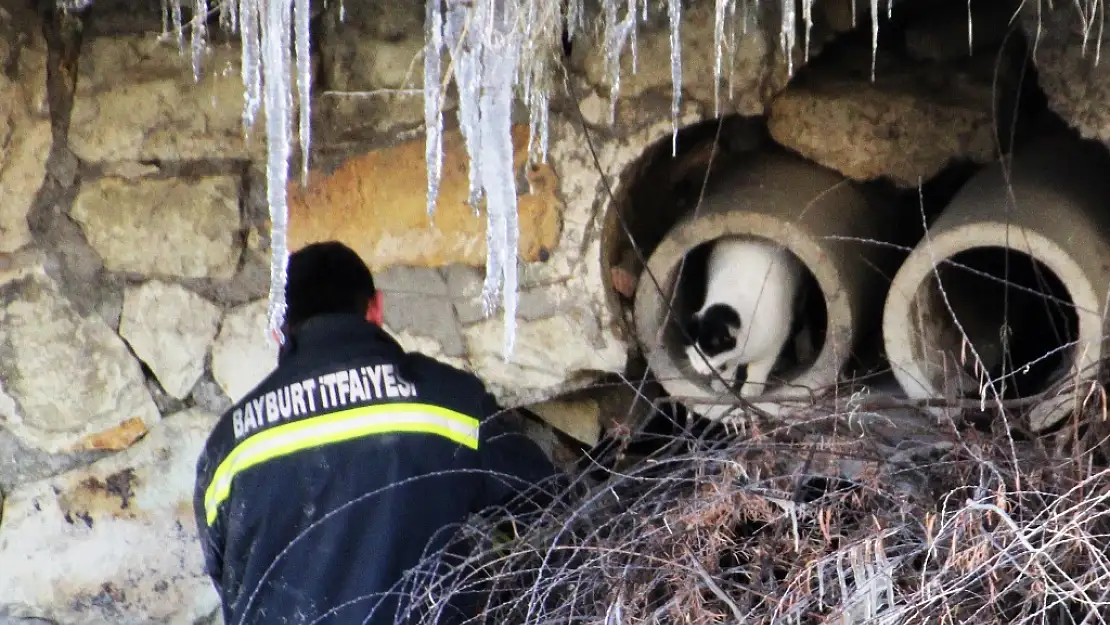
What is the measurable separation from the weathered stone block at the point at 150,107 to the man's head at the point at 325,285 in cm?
55

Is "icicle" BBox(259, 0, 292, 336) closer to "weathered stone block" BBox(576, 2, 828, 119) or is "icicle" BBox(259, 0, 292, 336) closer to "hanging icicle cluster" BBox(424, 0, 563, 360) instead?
"hanging icicle cluster" BBox(424, 0, 563, 360)

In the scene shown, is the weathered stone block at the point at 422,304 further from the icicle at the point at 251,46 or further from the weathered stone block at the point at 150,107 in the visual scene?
the icicle at the point at 251,46

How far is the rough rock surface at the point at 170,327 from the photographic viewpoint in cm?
246

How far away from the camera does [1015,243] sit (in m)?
1.75

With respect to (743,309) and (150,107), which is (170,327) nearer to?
(150,107)

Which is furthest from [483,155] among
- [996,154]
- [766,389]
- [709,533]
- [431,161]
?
[996,154]

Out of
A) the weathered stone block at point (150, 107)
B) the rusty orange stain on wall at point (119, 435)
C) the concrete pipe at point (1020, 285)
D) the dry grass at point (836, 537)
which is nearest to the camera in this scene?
the dry grass at point (836, 537)

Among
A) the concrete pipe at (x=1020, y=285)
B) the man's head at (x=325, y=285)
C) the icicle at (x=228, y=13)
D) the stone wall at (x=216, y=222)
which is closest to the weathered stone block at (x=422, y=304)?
the stone wall at (x=216, y=222)

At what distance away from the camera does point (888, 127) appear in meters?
2.11

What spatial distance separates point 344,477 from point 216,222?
2.84 ft

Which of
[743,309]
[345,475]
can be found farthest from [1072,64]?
[345,475]

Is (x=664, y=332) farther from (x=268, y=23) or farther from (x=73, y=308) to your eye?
(x=73, y=308)

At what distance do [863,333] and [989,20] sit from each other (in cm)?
69

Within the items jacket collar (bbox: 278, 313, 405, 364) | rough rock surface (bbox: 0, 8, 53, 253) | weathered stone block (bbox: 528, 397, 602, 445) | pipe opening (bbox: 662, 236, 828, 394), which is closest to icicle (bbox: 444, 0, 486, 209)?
jacket collar (bbox: 278, 313, 405, 364)
